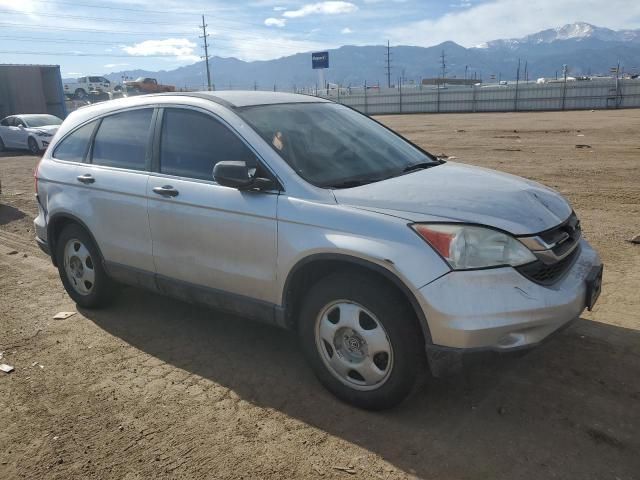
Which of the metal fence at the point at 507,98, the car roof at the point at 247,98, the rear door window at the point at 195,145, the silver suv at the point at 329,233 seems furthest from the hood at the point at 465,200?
the metal fence at the point at 507,98

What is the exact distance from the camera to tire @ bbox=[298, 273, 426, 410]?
2.87 m

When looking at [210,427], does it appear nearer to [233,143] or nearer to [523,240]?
[233,143]

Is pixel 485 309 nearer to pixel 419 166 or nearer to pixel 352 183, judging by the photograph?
pixel 352 183

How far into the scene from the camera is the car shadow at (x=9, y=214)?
9168mm

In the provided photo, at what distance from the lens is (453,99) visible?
1806 inches

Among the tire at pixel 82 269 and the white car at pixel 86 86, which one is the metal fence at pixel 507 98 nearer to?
the white car at pixel 86 86

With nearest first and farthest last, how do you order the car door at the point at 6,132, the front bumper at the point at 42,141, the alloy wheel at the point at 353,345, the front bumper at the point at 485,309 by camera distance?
the front bumper at the point at 485,309
the alloy wheel at the point at 353,345
the front bumper at the point at 42,141
the car door at the point at 6,132

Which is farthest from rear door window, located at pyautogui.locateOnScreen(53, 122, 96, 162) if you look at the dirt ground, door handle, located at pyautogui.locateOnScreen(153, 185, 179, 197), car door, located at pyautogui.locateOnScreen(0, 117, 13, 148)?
car door, located at pyautogui.locateOnScreen(0, 117, 13, 148)

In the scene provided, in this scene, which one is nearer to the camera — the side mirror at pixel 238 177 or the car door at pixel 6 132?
the side mirror at pixel 238 177

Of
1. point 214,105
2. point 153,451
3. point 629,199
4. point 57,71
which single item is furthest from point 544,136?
point 57,71

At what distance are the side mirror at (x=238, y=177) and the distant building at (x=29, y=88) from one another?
3157 cm

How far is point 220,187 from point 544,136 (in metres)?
17.8

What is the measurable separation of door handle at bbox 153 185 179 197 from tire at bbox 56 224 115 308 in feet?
3.55

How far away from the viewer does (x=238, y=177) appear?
3287 millimetres
